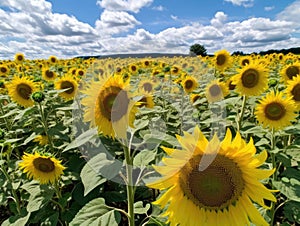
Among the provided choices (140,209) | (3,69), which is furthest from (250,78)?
(3,69)

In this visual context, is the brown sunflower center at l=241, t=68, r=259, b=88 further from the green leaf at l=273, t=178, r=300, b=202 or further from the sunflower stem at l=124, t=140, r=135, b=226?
the sunflower stem at l=124, t=140, r=135, b=226

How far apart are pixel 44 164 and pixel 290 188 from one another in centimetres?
221

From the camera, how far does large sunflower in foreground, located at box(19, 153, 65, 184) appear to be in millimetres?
2965

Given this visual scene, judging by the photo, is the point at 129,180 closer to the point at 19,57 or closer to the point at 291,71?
the point at 291,71

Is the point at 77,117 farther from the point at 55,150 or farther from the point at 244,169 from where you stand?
the point at 244,169

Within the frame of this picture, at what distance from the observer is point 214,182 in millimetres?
1520

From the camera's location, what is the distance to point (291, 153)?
3.02 meters

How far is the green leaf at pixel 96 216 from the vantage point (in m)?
1.93

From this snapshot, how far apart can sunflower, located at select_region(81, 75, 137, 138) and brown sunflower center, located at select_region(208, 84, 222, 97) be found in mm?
2991

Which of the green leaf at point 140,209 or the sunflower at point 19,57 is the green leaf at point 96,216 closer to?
the green leaf at point 140,209

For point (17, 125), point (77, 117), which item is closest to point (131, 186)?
point (77, 117)

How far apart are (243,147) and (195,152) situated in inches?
9.2

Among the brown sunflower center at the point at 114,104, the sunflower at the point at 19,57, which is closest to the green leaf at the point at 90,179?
the brown sunflower center at the point at 114,104

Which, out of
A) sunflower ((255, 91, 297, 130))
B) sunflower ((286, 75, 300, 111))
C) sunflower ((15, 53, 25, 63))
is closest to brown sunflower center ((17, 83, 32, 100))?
sunflower ((255, 91, 297, 130))
